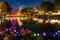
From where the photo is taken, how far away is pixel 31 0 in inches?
93.4

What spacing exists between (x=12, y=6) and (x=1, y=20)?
243 mm

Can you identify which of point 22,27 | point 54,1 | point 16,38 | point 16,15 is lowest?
point 16,38

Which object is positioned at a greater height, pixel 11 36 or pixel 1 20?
pixel 1 20

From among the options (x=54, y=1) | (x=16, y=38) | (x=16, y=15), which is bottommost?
(x=16, y=38)

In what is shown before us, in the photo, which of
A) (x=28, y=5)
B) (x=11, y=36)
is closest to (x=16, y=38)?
(x=11, y=36)

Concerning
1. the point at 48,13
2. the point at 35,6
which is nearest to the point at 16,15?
the point at 35,6

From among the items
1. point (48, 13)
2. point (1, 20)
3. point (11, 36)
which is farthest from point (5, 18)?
point (48, 13)

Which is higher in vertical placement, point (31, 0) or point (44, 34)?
point (31, 0)

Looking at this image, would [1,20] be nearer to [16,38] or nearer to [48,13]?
[16,38]

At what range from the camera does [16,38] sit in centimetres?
239

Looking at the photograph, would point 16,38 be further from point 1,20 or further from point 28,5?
point 28,5

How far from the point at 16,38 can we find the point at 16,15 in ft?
1.03

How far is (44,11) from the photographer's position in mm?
2361

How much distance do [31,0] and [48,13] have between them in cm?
29
